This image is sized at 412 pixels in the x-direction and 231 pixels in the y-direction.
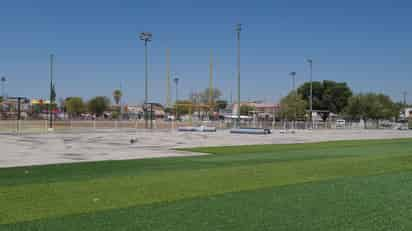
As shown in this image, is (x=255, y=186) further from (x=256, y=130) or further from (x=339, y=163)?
(x=256, y=130)

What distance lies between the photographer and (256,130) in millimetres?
39000

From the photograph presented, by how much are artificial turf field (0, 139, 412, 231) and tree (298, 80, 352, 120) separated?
90.5 meters

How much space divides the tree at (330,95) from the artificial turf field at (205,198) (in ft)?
297

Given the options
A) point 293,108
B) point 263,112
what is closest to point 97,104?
point 263,112

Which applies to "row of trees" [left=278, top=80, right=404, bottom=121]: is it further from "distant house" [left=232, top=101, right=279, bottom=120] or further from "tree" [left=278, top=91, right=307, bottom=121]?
"distant house" [left=232, top=101, right=279, bottom=120]

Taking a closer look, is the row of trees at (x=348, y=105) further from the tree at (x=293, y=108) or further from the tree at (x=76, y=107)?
the tree at (x=76, y=107)

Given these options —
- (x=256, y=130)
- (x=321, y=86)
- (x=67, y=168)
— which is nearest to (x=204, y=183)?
(x=67, y=168)

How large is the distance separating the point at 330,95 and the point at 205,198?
316ft

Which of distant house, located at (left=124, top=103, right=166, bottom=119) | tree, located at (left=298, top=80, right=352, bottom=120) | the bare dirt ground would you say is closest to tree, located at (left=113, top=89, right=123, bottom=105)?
distant house, located at (left=124, top=103, right=166, bottom=119)

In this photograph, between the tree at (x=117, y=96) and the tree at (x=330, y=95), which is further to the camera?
the tree at (x=117, y=96)

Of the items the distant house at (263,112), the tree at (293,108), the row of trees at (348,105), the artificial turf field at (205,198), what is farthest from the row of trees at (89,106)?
the artificial turf field at (205,198)

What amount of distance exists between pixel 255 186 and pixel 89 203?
346 cm

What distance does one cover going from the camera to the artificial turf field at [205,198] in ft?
19.4

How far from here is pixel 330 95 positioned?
99375 millimetres
